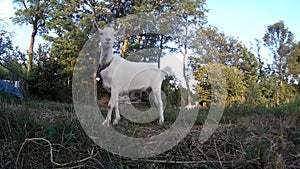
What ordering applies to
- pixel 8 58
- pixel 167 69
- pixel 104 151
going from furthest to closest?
pixel 8 58 → pixel 167 69 → pixel 104 151

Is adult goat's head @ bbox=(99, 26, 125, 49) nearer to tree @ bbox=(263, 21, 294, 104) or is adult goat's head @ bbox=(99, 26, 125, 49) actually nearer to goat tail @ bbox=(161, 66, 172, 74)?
goat tail @ bbox=(161, 66, 172, 74)

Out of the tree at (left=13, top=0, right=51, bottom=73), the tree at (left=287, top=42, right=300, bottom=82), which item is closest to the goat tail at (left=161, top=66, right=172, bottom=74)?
the tree at (left=13, top=0, right=51, bottom=73)

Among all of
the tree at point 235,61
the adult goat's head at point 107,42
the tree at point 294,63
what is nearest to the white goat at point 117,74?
the adult goat's head at point 107,42

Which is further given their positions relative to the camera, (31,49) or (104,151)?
(31,49)

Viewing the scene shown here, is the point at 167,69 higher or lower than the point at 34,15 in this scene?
lower

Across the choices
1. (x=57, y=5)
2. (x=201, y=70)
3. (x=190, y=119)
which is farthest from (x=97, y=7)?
(x=190, y=119)

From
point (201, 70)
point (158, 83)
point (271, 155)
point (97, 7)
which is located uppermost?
point (97, 7)

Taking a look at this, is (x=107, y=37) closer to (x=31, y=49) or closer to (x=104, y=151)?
(x=104, y=151)

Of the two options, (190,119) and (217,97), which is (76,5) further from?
(190,119)

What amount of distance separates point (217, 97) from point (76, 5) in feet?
35.3

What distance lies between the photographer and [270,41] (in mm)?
20516

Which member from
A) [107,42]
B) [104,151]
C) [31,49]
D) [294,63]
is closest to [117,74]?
[107,42]

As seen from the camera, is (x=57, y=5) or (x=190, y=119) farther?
(x=57, y=5)

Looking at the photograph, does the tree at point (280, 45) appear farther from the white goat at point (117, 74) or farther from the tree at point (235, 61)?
the white goat at point (117, 74)
